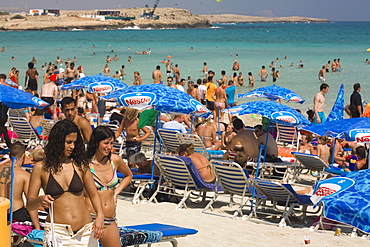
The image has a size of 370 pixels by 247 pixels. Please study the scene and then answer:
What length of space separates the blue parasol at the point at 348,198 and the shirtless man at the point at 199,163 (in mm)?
2803

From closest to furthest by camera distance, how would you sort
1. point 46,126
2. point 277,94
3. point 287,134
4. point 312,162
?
1. point 312,162
2. point 46,126
3. point 287,134
4. point 277,94

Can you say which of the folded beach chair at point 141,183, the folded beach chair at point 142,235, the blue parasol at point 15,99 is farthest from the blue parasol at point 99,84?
the folded beach chair at point 142,235

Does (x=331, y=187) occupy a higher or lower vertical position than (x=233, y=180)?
higher

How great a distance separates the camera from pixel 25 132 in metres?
10.8

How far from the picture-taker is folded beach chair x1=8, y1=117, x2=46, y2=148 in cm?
1068

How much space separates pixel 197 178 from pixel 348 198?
297 centimetres

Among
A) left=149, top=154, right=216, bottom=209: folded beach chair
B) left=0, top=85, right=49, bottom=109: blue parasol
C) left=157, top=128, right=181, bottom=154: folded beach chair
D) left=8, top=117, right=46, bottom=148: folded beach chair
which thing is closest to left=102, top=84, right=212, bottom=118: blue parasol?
left=149, top=154, right=216, bottom=209: folded beach chair

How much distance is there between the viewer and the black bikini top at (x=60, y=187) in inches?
137

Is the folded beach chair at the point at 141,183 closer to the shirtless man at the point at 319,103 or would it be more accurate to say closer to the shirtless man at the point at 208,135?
the shirtless man at the point at 208,135

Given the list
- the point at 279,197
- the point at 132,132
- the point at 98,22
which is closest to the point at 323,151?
the point at 279,197

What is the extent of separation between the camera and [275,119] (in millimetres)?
8367

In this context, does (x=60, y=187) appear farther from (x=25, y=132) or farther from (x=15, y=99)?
(x=25, y=132)

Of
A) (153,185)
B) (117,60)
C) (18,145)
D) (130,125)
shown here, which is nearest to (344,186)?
(18,145)

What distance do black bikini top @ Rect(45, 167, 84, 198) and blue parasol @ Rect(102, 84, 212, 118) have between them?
14.3 ft
